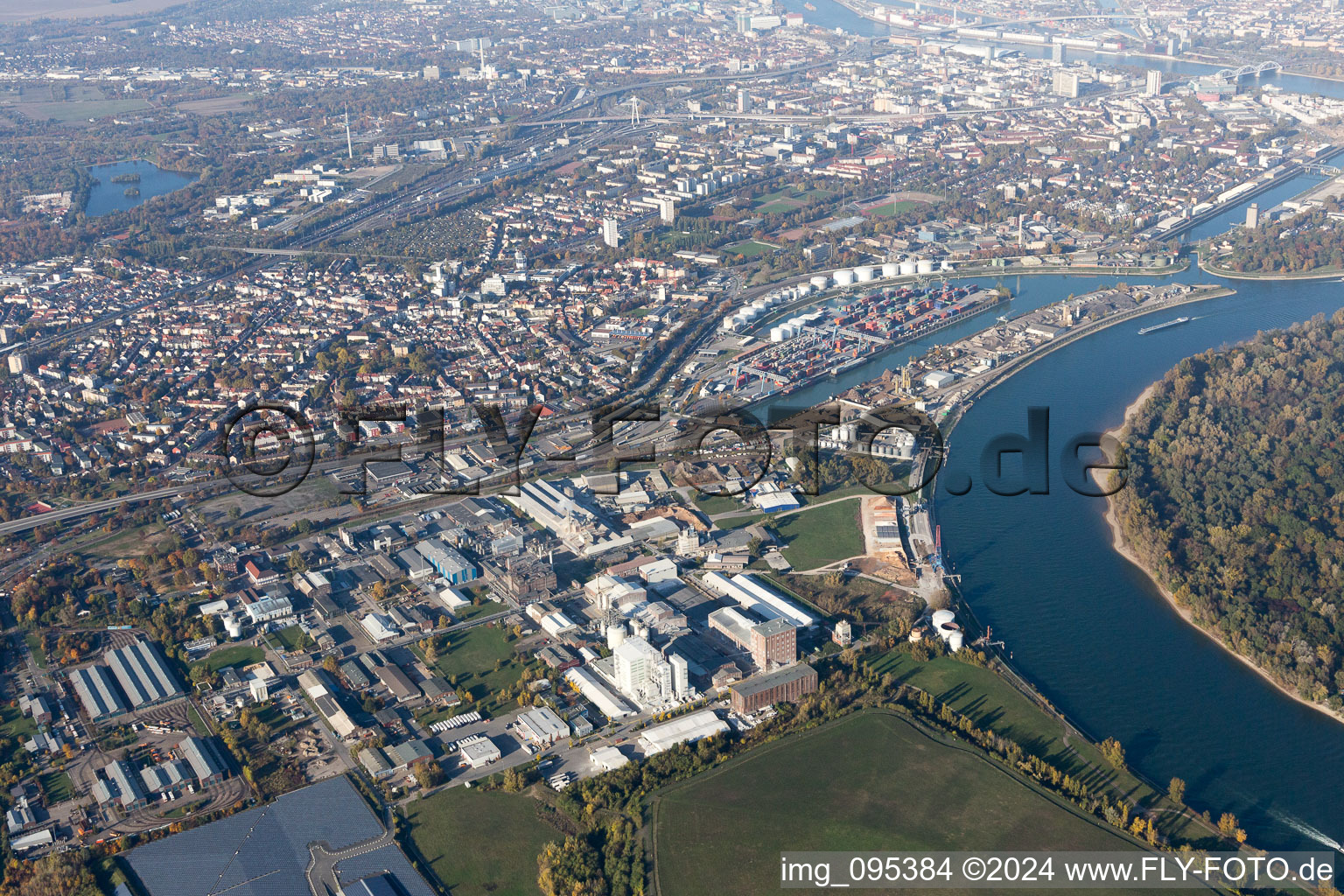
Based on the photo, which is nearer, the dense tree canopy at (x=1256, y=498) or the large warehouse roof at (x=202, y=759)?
the large warehouse roof at (x=202, y=759)

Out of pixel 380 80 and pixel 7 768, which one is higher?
pixel 380 80

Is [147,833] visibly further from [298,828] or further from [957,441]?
[957,441]

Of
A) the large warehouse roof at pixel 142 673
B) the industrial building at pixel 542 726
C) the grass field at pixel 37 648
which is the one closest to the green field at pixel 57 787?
the large warehouse roof at pixel 142 673

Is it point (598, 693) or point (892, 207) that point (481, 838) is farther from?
point (892, 207)

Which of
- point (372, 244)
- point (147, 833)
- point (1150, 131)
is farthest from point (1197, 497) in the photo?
point (1150, 131)

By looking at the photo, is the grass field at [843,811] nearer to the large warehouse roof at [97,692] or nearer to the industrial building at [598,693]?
the industrial building at [598,693]

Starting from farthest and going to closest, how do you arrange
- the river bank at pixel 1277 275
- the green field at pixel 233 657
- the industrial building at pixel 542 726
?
the river bank at pixel 1277 275 < the green field at pixel 233 657 < the industrial building at pixel 542 726
